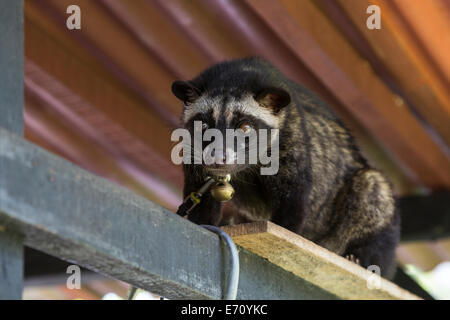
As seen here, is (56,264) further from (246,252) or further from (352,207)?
(246,252)

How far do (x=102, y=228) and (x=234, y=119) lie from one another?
185 cm

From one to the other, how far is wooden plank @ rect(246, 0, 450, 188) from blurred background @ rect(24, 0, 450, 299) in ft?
0.04

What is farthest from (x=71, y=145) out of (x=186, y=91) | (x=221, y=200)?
(x=221, y=200)

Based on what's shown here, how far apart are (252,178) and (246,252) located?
1.05m

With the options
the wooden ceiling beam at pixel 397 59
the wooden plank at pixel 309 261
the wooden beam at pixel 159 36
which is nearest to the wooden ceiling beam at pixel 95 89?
the wooden beam at pixel 159 36

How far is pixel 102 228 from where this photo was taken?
3.39 m

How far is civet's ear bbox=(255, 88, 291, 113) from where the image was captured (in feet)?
17.0

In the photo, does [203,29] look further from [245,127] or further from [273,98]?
[245,127]

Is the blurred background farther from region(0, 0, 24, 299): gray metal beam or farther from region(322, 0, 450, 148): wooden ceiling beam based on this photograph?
region(0, 0, 24, 299): gray metal beam

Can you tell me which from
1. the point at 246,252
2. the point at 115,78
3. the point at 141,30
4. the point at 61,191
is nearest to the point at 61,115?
the point at 115,78

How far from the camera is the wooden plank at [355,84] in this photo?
20.6ft

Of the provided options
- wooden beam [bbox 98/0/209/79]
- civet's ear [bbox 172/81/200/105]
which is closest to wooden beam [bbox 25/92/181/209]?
wooden beam [bbox 98/0/209/79]

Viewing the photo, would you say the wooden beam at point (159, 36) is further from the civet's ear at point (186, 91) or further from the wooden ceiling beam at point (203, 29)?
the civet's ear at point (186, 91)

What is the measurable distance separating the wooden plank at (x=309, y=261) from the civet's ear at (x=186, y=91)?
1.25 meters
